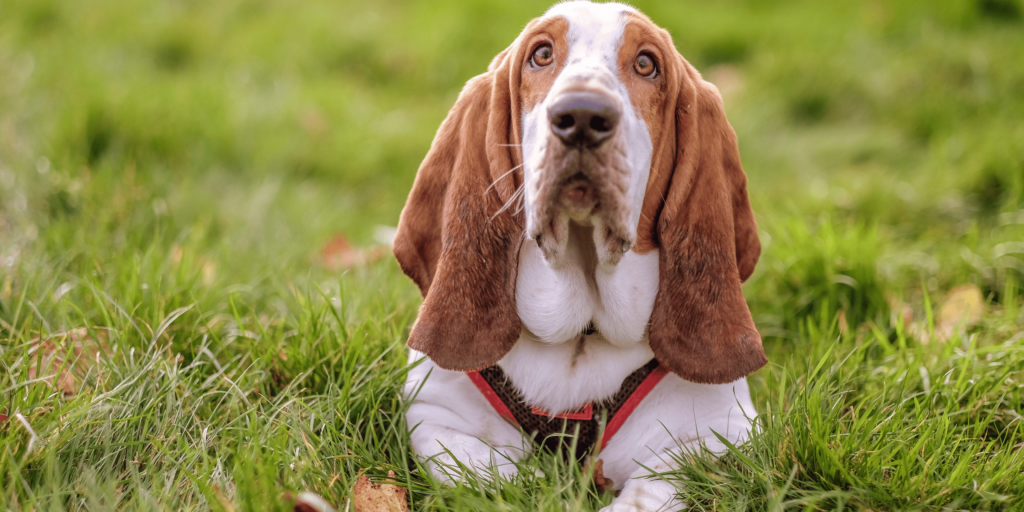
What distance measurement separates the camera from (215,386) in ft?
7.26

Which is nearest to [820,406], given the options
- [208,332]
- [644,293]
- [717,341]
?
[717,341]

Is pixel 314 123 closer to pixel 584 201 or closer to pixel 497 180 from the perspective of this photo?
pixel 497 180

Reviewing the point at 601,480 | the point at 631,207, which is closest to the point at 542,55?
the point at 631,207

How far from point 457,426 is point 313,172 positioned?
316 cm

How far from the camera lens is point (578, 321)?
2057 millimetres

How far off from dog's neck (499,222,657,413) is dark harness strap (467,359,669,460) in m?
0.02

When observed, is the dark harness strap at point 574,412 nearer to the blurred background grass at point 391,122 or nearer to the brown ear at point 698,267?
the brown ear at point 698,267

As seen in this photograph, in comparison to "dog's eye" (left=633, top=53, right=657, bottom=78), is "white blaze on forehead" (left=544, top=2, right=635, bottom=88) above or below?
above

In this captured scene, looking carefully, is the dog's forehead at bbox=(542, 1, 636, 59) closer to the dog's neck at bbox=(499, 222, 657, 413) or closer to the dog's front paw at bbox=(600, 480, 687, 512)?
the dog's neck at bbox=(499, 222, 657, 413)

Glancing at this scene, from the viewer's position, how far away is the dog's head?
1.97 metres

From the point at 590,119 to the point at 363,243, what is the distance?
2582 millimetres

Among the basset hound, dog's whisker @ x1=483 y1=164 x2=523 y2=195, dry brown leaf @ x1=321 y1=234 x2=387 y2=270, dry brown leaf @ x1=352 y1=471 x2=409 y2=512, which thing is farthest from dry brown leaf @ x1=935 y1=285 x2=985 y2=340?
dry brown leaf @ x1=321 y1=234 x2=387 y2=270

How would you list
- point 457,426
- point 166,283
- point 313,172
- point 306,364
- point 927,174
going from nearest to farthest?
1. point 457,426
2. point 306,364
3. point 166,283
4. point 927,174
5. point 313,172

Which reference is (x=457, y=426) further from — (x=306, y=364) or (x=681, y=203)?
(x=681, y=203)
